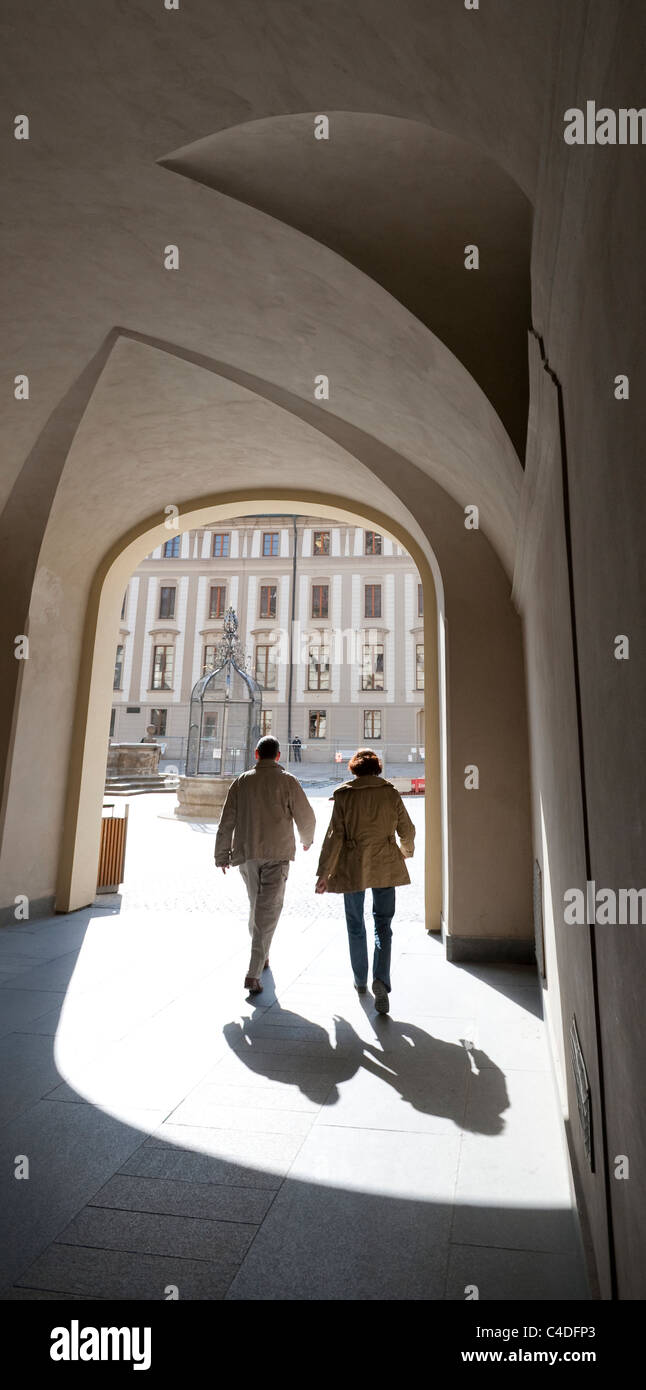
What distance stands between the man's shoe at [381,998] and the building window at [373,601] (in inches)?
1324

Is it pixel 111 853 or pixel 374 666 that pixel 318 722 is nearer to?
pixel 374 666

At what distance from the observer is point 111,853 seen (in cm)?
884

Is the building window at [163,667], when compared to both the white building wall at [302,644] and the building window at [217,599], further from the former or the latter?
the white building wall at [302,644]

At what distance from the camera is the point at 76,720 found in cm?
816

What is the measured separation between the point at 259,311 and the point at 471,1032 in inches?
191

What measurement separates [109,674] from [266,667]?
98.7ft

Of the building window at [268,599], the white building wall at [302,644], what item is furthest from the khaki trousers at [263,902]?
the building window at [268,599]

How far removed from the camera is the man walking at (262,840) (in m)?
5.12

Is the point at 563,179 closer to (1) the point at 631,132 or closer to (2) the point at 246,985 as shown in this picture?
(1) the point at 631,132

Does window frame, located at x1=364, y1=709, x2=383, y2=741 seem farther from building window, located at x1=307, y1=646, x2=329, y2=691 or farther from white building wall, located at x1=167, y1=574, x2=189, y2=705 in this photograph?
white building wall, located at x1=167, y1=574, x2=189, y2=705

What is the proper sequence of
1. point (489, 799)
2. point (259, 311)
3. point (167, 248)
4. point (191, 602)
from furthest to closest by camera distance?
point (191, 602) → point (489, 799) → point (259, 311) → point (167, 248)

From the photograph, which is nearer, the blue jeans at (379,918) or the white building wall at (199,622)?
the blue jeans at (379,918)

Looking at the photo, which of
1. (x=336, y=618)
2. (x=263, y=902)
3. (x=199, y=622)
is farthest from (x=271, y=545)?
(x=263, y=902)
